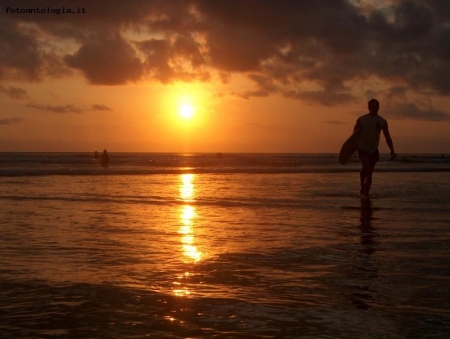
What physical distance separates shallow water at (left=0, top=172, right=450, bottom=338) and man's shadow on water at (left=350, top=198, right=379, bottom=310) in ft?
0.05

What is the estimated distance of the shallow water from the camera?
3781 millimetres

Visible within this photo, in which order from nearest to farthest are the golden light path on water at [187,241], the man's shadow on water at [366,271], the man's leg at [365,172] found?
the man's shadow on water at [366,271] → the golden light path on water at [187,241] → the man's leg at [365,172]

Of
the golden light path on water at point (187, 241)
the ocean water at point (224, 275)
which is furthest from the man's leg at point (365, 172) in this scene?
the golden light path on water at point (187, 241)

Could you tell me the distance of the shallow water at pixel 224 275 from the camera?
3781 mm

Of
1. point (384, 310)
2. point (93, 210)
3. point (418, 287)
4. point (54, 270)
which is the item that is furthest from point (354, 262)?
point (93, 210)

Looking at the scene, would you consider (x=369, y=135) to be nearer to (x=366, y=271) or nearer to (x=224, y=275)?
(x=366, y=271)

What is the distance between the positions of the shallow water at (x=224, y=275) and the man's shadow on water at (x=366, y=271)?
0.01 metres

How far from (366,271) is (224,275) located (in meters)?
1.27

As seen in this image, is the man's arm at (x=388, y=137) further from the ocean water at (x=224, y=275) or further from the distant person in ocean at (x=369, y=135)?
the ocean water at (x=224, y=275)

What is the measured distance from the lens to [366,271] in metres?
5.43

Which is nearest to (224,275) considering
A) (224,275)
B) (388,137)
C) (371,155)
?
(224,275)

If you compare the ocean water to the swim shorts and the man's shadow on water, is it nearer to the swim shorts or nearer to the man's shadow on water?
the man's shadow on water

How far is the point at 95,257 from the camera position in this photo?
6.13 metres

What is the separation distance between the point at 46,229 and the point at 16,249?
1.72m
